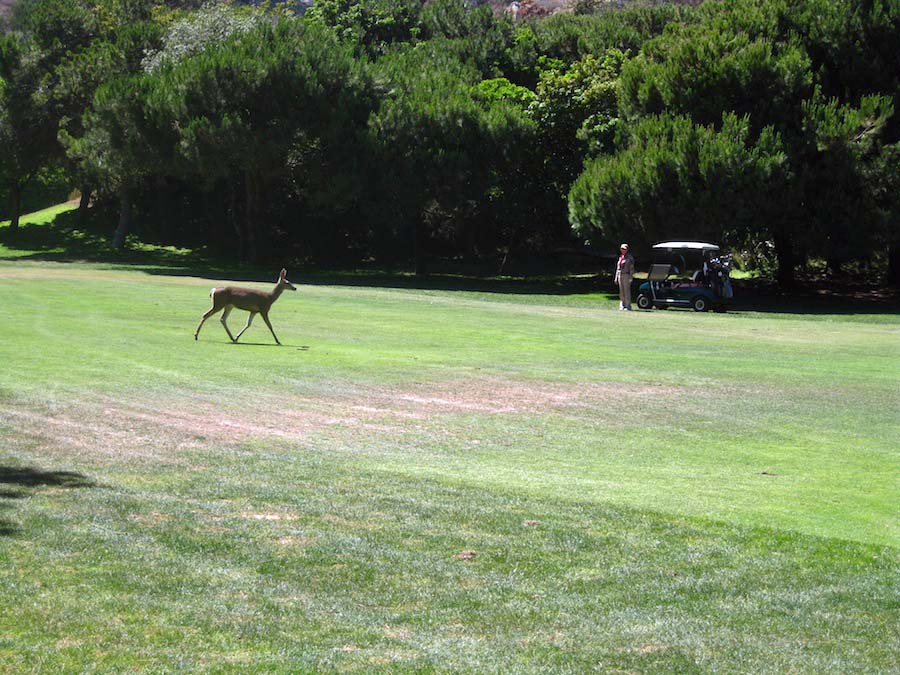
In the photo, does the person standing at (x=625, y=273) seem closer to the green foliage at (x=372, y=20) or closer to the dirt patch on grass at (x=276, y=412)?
the dirt patch on grass at (x=276, y=412)

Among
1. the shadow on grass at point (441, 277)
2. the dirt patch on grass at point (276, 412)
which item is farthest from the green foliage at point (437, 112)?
the dirt patch on grass at point (276, 412)

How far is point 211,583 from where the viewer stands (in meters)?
7.99

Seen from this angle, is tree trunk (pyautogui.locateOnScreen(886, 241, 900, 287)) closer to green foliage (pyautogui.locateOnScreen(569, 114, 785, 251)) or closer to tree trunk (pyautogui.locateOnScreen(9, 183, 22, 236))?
green foliage (pyautogui.locateOnScreen(569, 114, 785, 251))

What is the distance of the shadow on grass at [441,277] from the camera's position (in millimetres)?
48541

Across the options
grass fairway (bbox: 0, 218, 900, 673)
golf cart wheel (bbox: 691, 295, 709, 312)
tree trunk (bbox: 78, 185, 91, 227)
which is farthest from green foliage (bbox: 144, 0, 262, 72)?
grass fairway (bbox: 0, 218, 900, 673)

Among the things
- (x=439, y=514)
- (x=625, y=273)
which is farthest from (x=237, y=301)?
(x=625, y=273)

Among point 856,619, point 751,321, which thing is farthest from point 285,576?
point 751,321

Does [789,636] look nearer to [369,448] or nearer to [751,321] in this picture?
[369,448]

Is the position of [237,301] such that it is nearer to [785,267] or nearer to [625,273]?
[625,273]

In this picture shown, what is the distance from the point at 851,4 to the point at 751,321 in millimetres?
17213

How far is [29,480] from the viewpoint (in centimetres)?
1104

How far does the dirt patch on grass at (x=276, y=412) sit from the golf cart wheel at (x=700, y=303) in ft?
71.9

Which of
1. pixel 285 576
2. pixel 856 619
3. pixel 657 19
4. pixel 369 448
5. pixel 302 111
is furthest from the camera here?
pixel 657 19

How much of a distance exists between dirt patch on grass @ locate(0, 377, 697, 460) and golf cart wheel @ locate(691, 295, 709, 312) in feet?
71.9
